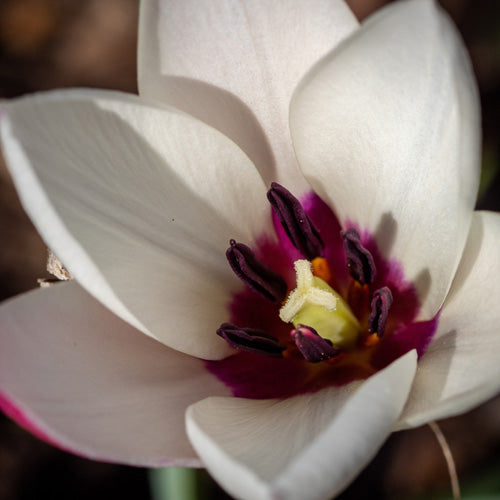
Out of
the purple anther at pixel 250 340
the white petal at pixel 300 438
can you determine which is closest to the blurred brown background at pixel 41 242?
the purple anther at pixel 250 340

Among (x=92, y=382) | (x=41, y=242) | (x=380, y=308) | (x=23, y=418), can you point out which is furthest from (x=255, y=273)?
(x=41, y=242)

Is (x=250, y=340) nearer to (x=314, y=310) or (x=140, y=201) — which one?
(x=314, y=310)

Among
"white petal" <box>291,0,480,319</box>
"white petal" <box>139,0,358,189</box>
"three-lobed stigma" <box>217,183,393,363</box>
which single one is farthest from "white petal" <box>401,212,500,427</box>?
"white petal" <box>139,0,358,189</box>

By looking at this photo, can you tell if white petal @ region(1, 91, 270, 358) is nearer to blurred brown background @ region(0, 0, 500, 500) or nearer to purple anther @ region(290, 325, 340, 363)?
purple anther @ region(290, 325, 340, 363)

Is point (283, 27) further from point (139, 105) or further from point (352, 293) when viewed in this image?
point (352, 293)

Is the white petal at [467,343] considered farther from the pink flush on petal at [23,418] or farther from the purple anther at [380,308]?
the pink flush on petal at [23,418]

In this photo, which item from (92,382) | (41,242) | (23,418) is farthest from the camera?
(41,242)
